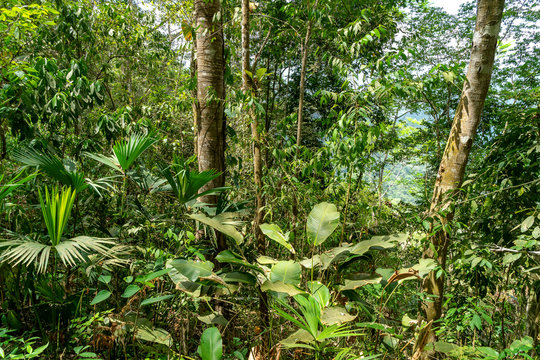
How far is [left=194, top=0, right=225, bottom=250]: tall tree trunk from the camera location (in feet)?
7.79

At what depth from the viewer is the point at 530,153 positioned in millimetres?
2166

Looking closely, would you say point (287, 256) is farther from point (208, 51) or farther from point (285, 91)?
point (285, 91)

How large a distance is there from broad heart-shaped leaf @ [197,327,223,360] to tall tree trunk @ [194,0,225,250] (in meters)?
0.95

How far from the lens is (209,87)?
2.35 meters

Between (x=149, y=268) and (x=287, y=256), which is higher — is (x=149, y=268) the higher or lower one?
the higher one

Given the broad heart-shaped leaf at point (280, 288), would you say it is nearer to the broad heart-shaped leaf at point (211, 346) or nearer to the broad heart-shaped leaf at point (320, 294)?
the broad heart-shaped leaf at point (320, 294)

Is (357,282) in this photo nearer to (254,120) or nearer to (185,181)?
(185,181)

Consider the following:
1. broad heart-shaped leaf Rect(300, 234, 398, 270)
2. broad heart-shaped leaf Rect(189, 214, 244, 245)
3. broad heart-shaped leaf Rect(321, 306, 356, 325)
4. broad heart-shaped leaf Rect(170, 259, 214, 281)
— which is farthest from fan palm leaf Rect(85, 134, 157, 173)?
broad heart-shaped leaf Rect(321, 306, 356, 325)

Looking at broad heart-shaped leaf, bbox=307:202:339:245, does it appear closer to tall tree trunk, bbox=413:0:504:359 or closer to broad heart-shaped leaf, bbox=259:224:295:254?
broad heart-shaped leaf, bbox=259:224:295:254

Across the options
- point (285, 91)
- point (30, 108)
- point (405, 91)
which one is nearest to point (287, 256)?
point (405, 91)

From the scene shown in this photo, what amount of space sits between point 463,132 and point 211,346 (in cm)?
195

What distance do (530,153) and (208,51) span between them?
8.05 feet

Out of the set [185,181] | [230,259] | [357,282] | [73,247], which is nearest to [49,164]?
[73,247]

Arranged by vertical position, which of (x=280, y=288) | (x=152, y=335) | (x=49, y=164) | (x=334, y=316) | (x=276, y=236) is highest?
(x=49, y=164)
